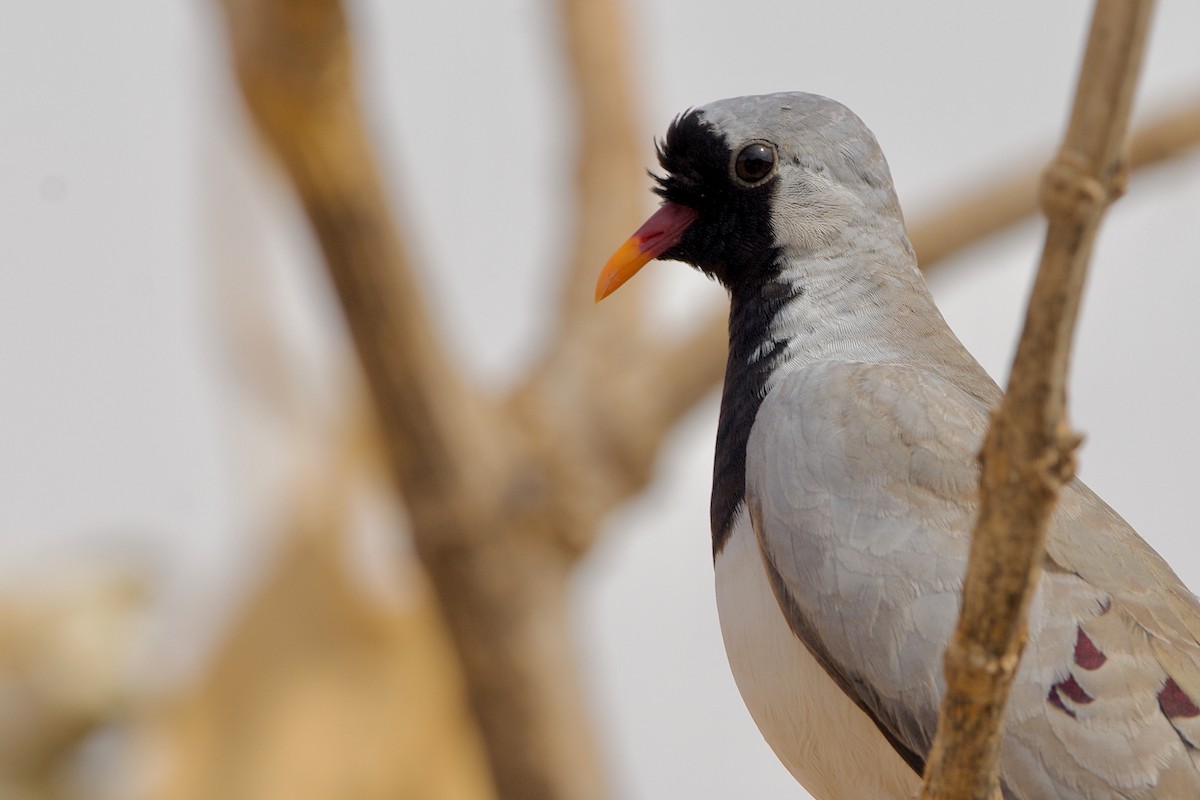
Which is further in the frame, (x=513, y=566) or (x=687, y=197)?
(x=513, y=566)

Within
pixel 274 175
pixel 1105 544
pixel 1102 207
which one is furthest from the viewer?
pixel 274 175

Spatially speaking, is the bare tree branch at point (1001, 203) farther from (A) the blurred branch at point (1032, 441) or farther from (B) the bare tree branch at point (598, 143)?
(A) the blurred branch at point (1032, 441)

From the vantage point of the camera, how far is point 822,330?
115 inches

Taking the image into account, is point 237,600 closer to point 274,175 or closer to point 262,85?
point 274,175

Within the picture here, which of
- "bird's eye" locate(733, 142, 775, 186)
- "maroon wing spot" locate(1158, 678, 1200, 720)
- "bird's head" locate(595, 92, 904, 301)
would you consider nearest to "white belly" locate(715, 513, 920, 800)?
"maroon wing spot" locate(1158, 678, 1200, 720)

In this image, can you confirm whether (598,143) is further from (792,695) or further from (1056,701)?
(1056,701)

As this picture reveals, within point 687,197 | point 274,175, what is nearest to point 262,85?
point 274,175

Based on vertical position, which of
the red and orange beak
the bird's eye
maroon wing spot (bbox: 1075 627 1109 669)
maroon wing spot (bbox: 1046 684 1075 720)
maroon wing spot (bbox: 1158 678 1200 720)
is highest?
the bird's eye

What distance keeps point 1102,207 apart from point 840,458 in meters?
1.03

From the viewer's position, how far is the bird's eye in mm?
2959

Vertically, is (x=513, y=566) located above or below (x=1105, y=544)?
below

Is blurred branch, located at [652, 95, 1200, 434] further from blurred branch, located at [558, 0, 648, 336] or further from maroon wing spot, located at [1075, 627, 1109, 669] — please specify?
maroon wing spot, located at [1075, 627, 1109, 669]

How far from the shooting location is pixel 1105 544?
2699mm

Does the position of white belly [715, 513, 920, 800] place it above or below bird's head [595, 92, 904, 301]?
below
